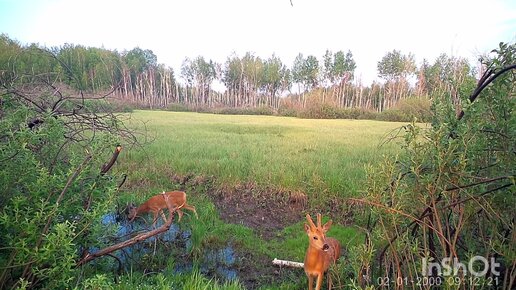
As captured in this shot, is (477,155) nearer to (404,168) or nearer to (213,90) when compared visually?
(404,168)

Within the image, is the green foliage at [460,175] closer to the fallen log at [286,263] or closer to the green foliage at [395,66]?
the fallen log at [286,263]

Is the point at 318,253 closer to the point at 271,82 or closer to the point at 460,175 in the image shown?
the point at 460,175

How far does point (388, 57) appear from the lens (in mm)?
40688

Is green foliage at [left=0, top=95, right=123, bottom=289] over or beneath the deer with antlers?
over

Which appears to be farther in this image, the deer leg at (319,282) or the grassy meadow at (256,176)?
the grassy meadow at (256,176)

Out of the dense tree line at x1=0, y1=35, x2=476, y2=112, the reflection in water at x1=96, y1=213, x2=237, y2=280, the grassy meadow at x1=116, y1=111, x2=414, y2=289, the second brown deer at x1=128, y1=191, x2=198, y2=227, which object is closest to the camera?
the reflection in water at x1=96, y1=213, x2=237, y2=280

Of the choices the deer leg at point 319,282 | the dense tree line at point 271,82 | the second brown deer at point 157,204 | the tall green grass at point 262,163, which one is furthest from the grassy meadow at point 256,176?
the dense tree line at point 271,82

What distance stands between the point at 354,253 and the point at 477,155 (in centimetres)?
101

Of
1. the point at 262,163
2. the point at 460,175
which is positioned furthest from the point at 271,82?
the point at 460,175

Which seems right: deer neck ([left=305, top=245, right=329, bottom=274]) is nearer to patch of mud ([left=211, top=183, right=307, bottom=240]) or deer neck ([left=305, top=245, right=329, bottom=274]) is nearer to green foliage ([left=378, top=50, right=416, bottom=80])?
patch of mud ([left=211, top=183, right=307, bottom=240])

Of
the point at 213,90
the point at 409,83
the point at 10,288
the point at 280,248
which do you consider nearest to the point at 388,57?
the point at 409,83

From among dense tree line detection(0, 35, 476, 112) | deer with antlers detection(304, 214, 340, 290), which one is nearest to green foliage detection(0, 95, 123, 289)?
deer with antlers detection(304, 214, 340, 290)

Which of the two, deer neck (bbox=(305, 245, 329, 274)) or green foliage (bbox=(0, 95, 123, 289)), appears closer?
green foliage (bbox=(0, 95, 123, 289))

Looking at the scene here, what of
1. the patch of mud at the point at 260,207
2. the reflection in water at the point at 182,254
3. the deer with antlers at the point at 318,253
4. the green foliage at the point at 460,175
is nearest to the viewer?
the green foliage at the point at 460,175
